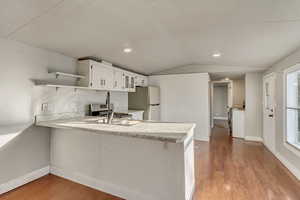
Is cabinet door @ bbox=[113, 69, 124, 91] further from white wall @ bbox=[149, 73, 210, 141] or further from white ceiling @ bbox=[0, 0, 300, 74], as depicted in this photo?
white wall @ bbox=[149, 73, 210, 141]

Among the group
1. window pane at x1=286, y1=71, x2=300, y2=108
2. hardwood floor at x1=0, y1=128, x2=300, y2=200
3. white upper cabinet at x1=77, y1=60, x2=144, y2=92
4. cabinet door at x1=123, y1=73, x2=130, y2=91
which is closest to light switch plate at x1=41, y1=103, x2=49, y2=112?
white upper cabinet at x1=77, y1=60, x2=144, y2=92

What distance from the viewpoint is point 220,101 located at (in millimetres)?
9156

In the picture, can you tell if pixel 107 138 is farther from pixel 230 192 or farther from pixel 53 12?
pixel 230 192

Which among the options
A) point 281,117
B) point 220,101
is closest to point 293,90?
point 281,117

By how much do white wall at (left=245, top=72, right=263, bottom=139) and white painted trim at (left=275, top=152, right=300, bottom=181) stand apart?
4.90ft

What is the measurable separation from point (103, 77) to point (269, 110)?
4.05 metres

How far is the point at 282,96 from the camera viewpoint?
9.87 ft

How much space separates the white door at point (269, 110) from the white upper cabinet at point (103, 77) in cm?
343

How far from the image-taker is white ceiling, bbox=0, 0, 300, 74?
1.64m

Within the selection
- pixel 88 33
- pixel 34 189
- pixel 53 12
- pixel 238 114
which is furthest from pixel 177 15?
pixel 238 114

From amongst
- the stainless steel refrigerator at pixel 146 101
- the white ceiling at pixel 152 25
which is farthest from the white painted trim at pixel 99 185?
the stainless steel refrigerator at pixel 146 101

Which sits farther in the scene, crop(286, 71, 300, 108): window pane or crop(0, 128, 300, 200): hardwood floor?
crop(286, 71, 300, 108): window pane

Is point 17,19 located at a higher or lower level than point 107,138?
higher

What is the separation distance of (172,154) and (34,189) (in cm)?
206
